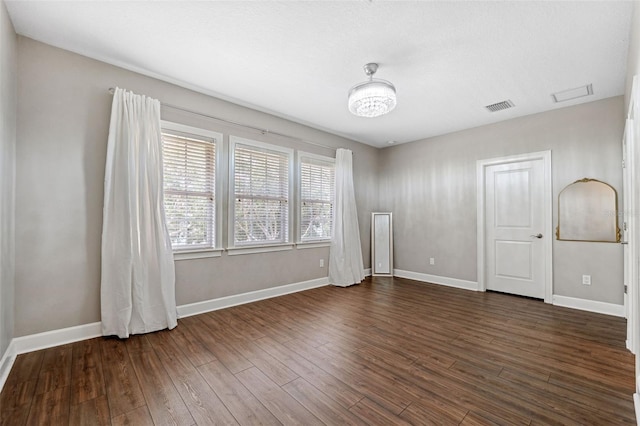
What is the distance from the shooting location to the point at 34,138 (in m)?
2.46

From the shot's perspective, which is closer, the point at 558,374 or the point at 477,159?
the point at 558,374

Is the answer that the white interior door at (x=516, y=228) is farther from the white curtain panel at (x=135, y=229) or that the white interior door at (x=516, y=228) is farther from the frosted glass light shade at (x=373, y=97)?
the white curtain panel at (x=135, y=229)

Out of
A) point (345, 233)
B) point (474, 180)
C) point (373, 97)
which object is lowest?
point (345, 233)

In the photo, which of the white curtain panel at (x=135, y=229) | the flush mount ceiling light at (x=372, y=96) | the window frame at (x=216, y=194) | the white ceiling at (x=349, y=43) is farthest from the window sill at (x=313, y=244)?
the flush mount ceiling light at (x=372, y=96)

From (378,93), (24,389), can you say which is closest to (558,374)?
(378,93)

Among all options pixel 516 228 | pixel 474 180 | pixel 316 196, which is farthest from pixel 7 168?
pixel 516 228

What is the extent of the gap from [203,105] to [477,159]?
14.1 ft

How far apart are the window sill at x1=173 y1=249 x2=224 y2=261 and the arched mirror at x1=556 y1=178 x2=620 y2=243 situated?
4.63m

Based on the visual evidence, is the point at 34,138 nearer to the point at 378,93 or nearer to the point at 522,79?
the point at 378,93

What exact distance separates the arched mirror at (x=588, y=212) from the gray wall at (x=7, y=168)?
232 inches

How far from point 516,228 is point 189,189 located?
4.72m

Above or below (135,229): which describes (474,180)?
above

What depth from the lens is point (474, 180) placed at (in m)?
4.72

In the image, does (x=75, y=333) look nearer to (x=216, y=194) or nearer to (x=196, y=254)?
(x=196, y=254)
